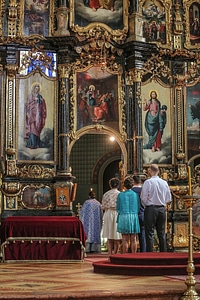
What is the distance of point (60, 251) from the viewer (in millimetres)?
12844

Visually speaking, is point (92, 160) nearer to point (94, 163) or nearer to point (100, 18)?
point (94, 163)

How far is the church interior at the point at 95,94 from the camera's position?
A: 16500 mm

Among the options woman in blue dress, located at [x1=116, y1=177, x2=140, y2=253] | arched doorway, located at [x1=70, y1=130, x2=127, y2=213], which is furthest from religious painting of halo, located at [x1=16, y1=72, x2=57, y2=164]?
arched doorway, located at [x1=70, y1=130, x2=127, y2=213]

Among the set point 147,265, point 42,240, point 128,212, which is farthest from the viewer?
point 42,240

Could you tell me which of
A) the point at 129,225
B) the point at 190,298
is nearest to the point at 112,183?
the point at 129,225

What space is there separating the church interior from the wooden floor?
6.64m

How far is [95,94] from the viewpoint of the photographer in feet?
56.8

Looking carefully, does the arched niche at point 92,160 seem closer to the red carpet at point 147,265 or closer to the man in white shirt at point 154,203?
the man in white shirt at point 154,203

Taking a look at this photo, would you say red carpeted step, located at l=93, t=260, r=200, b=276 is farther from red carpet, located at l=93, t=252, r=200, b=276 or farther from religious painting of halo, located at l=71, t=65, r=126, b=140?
religious painting of halo, located at l=71, t=65, r=126, b=140

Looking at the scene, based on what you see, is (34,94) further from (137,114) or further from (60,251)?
(60,251)

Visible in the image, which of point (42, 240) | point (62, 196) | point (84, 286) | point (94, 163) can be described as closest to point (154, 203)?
point (42, 240)

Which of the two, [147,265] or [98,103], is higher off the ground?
[98,103]

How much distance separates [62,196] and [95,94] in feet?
10.2

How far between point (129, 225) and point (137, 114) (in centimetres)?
559
